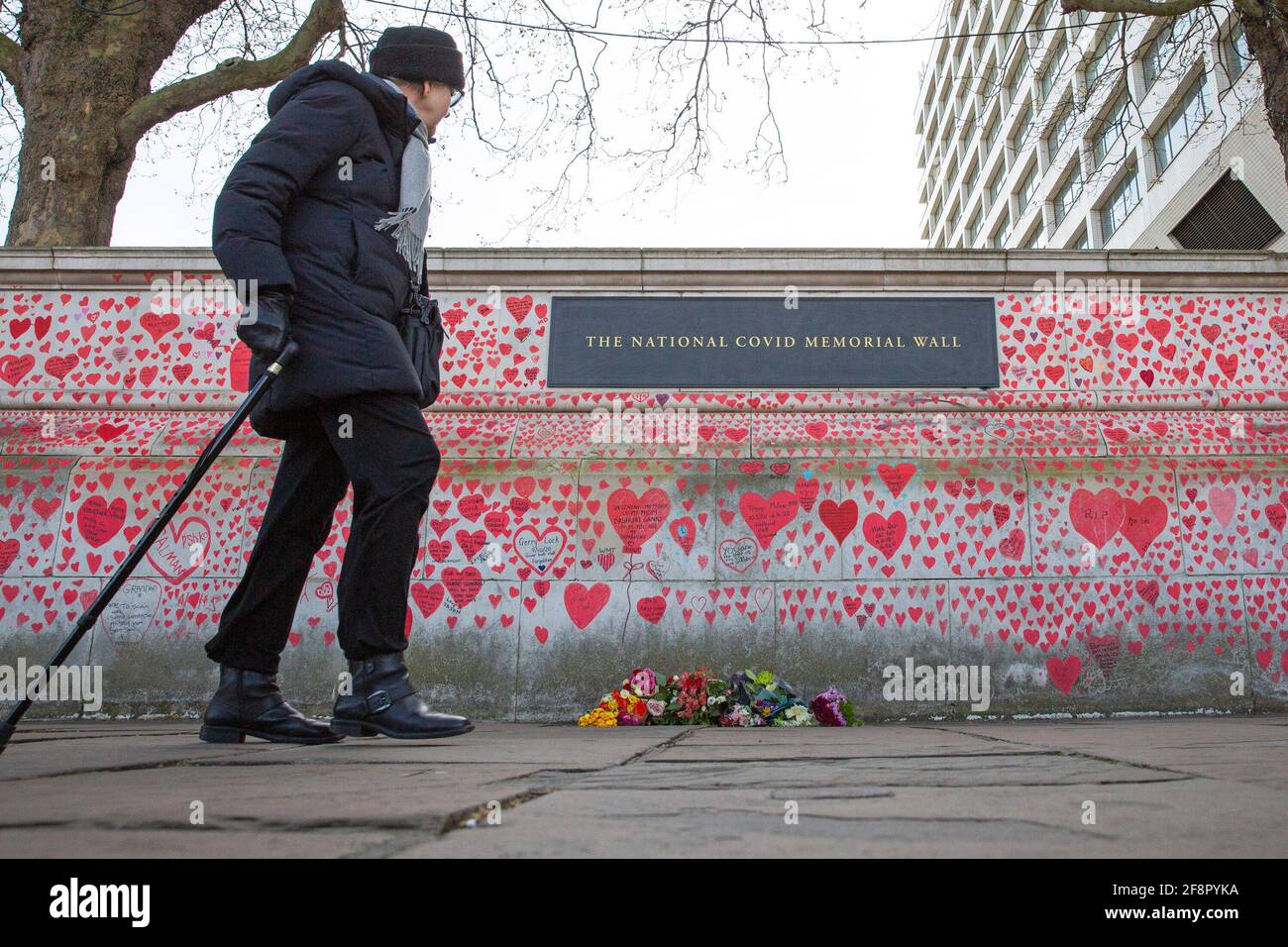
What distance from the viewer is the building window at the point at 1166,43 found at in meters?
7.79

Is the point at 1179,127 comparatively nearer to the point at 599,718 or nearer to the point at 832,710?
the point at 832,710

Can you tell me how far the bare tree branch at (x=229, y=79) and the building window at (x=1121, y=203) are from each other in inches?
943

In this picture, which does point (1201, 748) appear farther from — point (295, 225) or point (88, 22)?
point (88, 22)

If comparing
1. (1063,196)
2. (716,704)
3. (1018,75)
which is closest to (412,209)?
(716,704)

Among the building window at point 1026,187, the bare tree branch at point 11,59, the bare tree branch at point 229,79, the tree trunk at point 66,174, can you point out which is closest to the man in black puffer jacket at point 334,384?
the tree trunk at point 66,174

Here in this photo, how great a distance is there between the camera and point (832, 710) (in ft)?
14.0

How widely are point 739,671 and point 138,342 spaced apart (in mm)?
4085

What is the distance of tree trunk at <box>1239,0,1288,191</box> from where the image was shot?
632 cm

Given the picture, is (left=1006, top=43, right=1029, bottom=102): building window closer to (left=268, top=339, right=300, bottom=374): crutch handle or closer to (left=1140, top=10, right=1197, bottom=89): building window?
(left=1140, top=10, right=1197, bottom=89): building window

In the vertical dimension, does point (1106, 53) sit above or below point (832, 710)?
above

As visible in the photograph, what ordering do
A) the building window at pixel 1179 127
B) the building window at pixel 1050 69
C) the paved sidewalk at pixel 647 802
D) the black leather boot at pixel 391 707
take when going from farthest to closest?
the building window at pixel 1050 69, the building window at pixel 1179 127, the black leather boot at pixel 391 707, the paved sidewalk at pixel 647 802

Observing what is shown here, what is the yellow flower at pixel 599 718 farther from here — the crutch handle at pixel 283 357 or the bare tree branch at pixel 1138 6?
the bare tree branch at pixel 1138 6

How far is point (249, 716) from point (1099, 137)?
9140 millimetres
